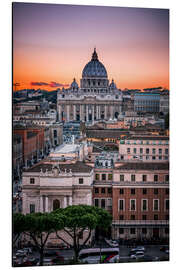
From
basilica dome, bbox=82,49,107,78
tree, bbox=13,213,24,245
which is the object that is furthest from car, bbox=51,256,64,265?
basilica dome, bbox=82,49,107,78

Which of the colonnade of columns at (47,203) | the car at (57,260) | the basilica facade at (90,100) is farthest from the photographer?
the basilica facade at (90,100)

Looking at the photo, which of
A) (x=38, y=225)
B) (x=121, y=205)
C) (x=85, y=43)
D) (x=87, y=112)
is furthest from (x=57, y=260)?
(x=87, y=112)

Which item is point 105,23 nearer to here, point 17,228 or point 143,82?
point 143,82

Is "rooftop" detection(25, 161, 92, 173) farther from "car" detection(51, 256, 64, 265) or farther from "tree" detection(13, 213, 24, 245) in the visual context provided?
"car" detection(51, 256, 64, 265)

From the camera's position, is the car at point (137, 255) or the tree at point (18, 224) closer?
the tree at point (18, 224)

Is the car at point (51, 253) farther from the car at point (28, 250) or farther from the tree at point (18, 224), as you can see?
the tree at point (18, 224)

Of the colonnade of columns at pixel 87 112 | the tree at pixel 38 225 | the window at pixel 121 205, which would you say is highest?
the colonnade of columns at pixel 87 112

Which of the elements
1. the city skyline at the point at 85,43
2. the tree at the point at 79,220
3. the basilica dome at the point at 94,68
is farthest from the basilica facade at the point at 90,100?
the tree at the point at 79,220
